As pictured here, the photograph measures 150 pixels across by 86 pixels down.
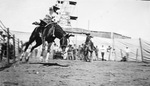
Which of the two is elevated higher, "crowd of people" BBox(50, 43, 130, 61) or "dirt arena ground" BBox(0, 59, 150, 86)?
"crowd of people" BBox(50, 43, 130, 61)

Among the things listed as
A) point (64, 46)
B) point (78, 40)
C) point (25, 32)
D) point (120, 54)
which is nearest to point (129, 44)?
point (120, 54)

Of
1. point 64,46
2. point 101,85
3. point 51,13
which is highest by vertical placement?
point 51,13

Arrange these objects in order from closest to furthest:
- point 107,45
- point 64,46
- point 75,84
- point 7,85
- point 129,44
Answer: point 7,85 → point 75,84 → point 64,46 → point 129,44 → point 107,45

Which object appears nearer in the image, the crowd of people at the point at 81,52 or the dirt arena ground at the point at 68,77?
the dirt arena ground at the point at 68,77

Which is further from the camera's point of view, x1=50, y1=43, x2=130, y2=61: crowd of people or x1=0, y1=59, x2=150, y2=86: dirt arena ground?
x1=50, y1=43, x2=130, y2=61: crowd of people

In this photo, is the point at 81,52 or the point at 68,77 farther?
the point at 81,52

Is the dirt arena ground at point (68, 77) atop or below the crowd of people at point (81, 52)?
below

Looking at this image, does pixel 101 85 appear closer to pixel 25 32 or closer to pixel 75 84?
pixel 75 84

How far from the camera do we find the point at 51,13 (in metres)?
8.59

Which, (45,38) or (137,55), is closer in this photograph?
(45,38)

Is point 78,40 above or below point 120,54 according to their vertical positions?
above

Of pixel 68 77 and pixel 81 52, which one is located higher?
pixel 81 52

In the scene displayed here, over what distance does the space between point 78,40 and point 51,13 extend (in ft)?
40.2

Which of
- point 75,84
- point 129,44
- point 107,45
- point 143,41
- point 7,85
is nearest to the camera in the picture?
point 7,85
